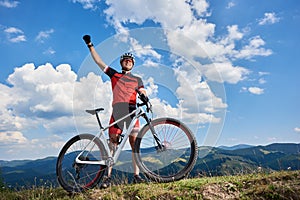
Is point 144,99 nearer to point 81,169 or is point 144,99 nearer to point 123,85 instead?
point 123,85

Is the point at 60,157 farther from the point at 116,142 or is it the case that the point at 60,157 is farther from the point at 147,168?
the point at 147,168

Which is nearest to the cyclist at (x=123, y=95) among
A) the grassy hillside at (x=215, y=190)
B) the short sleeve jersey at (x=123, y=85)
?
the short sleeve jersey at (x=123, y=85)

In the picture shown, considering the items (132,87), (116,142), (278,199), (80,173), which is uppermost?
(132,87)

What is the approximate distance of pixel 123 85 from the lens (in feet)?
21.3

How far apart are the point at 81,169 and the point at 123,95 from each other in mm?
1902

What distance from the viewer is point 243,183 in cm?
535

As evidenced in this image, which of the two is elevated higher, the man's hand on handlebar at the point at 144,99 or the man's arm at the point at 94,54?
the man's arm at the point at 94,54

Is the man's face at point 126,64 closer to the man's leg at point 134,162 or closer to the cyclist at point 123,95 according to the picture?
the cyclist at point 123,95

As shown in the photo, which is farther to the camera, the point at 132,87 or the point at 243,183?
the point at 132,87

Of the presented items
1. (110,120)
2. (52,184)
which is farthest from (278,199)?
(52,184)

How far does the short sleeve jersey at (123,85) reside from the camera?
6.42 meters

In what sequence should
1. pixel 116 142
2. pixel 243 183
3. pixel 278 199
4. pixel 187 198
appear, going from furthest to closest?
1. pixel 116 142
2. pixel 243 183
3. pixel 187 198
4. pixel 278 199

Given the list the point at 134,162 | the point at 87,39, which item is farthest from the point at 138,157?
the point at 87,39

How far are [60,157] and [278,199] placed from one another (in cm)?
462
